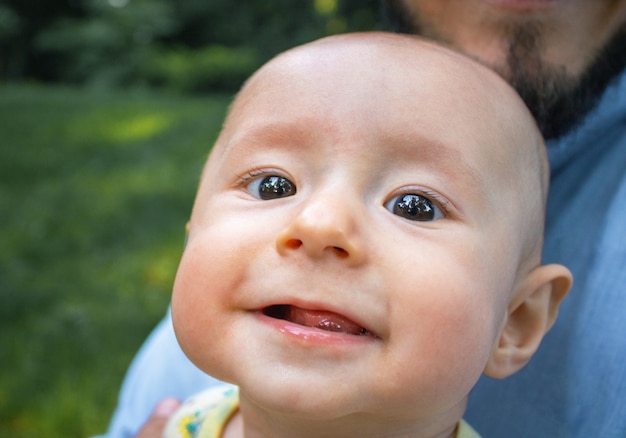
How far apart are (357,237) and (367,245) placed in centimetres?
2

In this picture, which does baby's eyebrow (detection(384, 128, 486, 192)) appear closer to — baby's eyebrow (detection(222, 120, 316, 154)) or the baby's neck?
baby's eyebrow (detection(222, 120, 316, 154))

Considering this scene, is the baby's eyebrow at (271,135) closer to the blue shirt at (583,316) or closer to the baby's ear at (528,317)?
the baby's ear at (528,317)

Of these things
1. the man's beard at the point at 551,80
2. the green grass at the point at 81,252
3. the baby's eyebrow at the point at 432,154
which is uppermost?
the baby's eyebrow at the point at 432,154

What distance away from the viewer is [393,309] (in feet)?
3.99

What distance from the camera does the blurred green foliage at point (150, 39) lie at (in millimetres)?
15727

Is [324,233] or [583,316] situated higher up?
[324,233]

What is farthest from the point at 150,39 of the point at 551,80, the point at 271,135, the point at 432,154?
the point at 432,154

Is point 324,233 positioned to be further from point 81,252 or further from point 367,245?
point 81,252

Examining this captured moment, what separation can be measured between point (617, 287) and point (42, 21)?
742 inches

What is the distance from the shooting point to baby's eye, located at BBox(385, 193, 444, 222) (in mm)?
1334

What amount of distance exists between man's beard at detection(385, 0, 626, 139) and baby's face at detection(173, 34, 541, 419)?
39 cm

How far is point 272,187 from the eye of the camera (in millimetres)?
1400

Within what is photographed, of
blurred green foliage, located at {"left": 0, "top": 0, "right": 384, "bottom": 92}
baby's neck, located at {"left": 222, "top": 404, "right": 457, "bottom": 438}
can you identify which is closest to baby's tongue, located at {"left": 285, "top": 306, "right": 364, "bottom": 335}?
baby's neck, located at {"left": 222, "top": 404, "right": 457, "bottom": 438}

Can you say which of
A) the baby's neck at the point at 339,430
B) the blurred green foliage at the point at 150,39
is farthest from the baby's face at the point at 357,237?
the blurred green foliage at the point at 150,39
